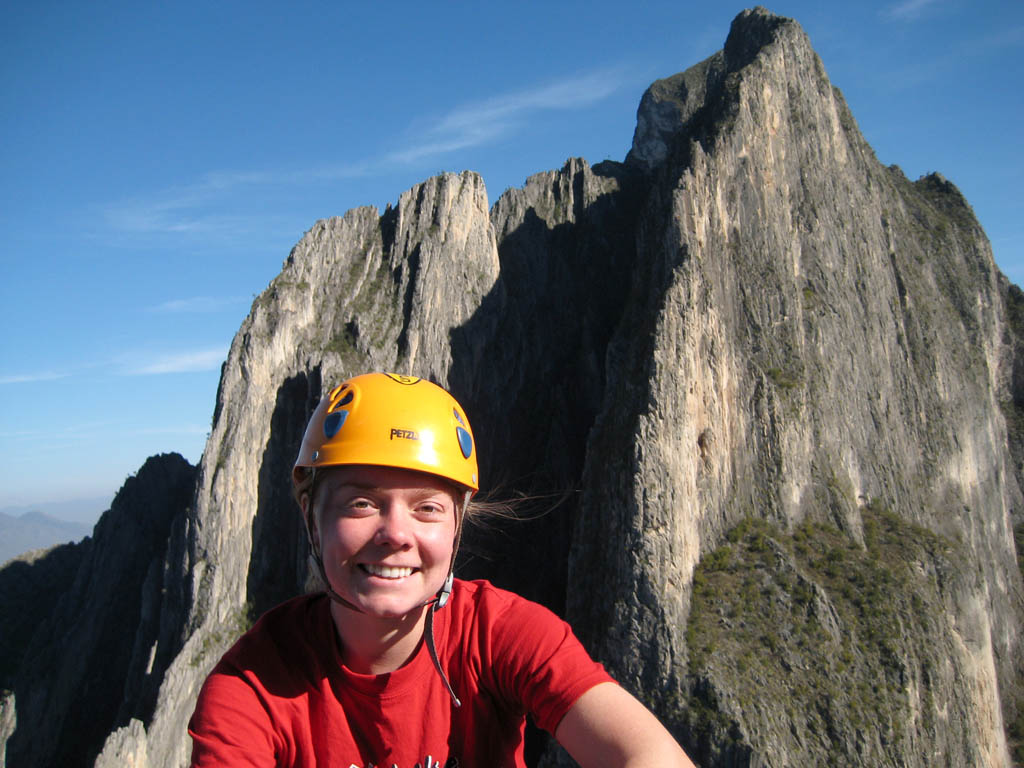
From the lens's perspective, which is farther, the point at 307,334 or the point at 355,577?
the point at 307,334

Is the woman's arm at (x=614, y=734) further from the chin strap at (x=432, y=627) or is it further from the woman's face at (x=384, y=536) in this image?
the woman's face at (x=384, y=536)

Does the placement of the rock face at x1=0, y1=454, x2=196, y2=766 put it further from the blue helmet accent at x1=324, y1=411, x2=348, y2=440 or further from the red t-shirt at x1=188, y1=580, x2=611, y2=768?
the blue helmet accent at x1=324, y1=411, x2=348, y2=440

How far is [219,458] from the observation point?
49.2 metres

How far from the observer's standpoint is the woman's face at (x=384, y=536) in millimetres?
3387

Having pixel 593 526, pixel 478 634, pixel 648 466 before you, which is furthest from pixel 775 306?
pixel 478 634

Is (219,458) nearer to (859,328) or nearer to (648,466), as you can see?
(648,466)

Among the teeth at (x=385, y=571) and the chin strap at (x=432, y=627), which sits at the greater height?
the teeth at (x=385, y=571)

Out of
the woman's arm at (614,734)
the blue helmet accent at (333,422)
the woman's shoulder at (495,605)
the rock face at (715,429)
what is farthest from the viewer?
the rock face at (715,429)

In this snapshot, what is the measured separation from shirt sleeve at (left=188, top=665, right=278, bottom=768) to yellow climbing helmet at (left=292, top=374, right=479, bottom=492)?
1026 millimetres

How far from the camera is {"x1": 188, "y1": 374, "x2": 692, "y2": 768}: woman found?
329 centimetres

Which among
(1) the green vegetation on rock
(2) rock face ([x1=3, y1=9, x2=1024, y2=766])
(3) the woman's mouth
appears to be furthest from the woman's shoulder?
(1) the green vegetation on rock

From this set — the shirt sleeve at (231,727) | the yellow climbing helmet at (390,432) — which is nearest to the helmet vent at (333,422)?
the yellow climbing helmet at (390,432)

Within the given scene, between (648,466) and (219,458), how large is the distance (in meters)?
28.9

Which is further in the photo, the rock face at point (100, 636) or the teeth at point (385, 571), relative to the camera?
the rock face at point (100, 636)
